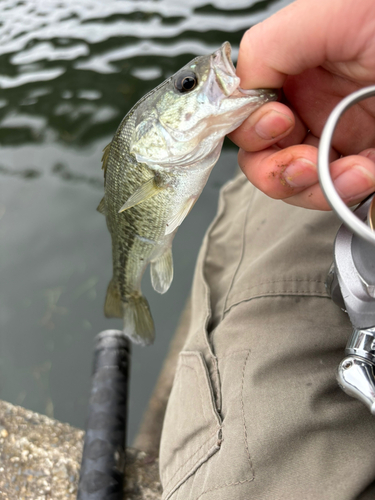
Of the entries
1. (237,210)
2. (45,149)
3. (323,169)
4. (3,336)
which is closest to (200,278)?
(237,210)

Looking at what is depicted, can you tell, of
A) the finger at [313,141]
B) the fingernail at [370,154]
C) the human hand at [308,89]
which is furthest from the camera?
the finger at [313,141]

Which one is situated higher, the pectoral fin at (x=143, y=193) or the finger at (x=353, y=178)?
the finger at (x=353, y=178)

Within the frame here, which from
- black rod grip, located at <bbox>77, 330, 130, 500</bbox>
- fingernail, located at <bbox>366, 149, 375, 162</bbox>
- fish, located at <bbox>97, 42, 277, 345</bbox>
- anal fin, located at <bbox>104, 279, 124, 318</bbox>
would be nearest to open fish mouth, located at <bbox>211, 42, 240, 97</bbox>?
fish, located at <bbox>97, 42, 277, 345</bbox>

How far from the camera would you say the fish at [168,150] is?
4.01 feet

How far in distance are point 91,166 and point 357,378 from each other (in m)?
3.28

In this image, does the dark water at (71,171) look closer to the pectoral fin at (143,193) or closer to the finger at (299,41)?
the pectoral fin at (143,193)

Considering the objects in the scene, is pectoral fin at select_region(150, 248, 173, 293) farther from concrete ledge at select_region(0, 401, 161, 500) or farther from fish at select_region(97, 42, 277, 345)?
concrete ledge at select_region(0, 401, 161, 500)

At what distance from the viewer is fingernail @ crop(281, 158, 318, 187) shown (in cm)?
116

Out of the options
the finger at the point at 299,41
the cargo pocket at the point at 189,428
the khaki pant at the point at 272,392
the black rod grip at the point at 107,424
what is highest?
the finger at the point at 299,41

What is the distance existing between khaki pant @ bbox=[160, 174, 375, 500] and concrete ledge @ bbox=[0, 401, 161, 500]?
47 centimetres

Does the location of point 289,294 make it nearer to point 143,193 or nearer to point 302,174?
point 302,174

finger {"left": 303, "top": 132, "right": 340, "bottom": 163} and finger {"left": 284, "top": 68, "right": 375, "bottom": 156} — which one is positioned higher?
finger {"left": 284, "top": 68, "right": 375, "bottom": 156}

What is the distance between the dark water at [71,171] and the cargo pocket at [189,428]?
3.98 feet

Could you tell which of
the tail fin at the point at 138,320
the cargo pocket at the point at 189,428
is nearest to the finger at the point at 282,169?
the cargo pocket at the point at 189,428
